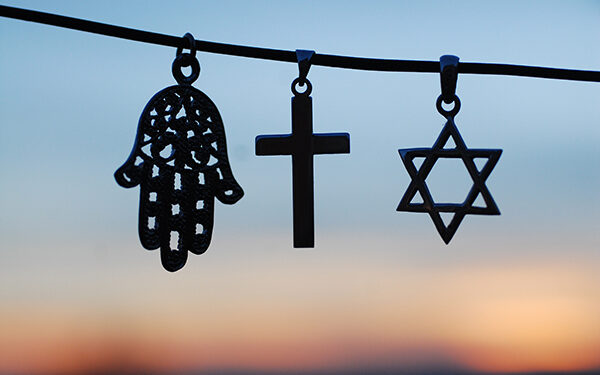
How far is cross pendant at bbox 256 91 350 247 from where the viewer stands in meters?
1.56

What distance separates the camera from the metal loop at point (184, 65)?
1.51m

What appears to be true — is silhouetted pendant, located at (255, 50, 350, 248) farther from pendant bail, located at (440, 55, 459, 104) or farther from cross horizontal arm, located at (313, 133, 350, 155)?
pendant bail, located at (440, 55, 459, 104)

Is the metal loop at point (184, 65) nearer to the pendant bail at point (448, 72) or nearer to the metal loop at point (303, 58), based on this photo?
the metal loop at point (303, 58)

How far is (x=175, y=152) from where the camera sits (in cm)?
148

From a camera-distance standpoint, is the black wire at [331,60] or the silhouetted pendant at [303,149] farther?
the silhouetted pendant at [303,149]

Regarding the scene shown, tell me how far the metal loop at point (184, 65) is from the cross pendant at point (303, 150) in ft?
0.60

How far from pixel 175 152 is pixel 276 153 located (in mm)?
211

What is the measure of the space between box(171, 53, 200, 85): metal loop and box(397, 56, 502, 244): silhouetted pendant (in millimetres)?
412

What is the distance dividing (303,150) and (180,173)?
240mm

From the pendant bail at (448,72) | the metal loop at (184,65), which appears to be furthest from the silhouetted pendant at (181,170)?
the pendant bail at (448,72)

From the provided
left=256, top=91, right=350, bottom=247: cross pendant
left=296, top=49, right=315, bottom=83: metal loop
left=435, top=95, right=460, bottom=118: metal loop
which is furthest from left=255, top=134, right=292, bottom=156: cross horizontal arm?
left=435, top=95, right=460, bottom=118: metal loop

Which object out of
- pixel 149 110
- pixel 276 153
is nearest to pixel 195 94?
pixel 149 110

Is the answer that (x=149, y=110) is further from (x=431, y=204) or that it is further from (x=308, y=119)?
(x=431, y=204)

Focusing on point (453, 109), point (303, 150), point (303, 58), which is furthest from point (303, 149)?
point (453, 109)
